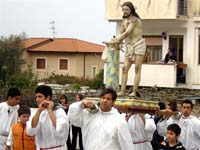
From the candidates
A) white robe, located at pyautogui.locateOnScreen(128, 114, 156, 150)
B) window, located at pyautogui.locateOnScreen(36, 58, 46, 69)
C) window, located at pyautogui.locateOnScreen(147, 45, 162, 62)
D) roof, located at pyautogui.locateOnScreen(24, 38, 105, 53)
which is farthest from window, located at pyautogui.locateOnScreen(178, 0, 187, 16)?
window, located at pyautogui.locateOnScreen(36, 58, 46, 69)

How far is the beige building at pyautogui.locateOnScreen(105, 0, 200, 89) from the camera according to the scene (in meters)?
30.3

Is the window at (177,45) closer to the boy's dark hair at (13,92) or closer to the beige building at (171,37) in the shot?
the beige building at (171,37)

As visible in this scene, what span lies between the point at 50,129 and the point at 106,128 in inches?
36.0

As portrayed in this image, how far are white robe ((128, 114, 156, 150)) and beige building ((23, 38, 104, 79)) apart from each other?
45.2 metres

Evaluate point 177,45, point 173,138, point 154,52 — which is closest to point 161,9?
point 177,45

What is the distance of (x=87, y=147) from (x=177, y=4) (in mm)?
22820

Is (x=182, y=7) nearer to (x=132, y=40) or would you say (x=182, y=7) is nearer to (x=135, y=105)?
(x=132, y=40)

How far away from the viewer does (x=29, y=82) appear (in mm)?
30703

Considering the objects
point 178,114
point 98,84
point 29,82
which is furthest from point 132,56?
point 98,84

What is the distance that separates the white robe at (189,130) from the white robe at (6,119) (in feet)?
7.95

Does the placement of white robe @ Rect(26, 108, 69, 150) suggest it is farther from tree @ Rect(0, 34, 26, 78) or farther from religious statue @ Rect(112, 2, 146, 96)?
tree @ Rect(0, 34, 26, 78)

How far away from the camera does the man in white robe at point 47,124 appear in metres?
8.57

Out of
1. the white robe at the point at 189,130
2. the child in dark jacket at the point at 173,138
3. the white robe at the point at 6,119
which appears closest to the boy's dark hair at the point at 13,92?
the white robe at the point at 6,119

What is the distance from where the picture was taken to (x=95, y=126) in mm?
8453
